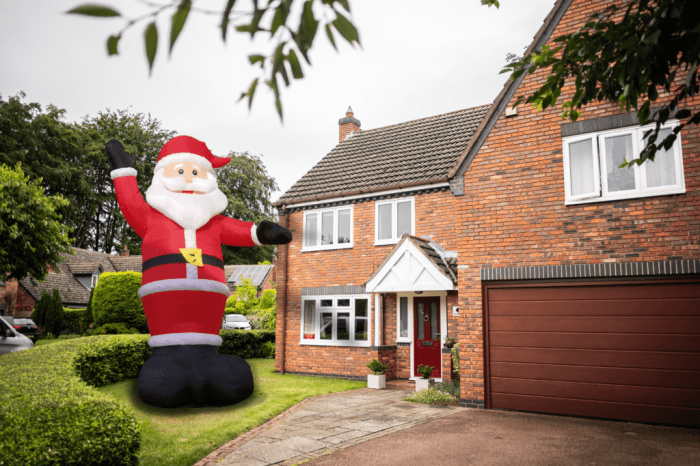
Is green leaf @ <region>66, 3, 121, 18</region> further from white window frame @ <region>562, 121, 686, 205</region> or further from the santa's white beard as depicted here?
white window frame @ <region>562, 121, 686, 205</region>

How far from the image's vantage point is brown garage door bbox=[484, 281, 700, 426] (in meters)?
8.09

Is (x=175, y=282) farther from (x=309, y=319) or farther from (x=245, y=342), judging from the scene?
(x=245, y=342)

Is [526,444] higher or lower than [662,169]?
lower

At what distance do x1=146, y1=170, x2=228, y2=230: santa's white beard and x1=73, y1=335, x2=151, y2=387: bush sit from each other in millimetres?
3361

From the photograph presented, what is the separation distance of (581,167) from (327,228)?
8.04 metres

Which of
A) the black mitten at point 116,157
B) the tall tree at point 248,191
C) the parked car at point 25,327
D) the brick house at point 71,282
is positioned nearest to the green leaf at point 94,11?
the black mitten at point 116,157

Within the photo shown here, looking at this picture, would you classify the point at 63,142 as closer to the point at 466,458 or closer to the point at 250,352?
the point at 250,352

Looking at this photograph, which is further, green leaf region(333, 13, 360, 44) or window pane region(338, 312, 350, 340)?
window pane region(338, 312, 350, 340)

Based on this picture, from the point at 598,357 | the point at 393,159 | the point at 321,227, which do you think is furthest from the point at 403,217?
the point at 598,357

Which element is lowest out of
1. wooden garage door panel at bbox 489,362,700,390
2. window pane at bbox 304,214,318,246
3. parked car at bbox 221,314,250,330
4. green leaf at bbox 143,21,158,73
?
parked car at bbox 221,314,250,330

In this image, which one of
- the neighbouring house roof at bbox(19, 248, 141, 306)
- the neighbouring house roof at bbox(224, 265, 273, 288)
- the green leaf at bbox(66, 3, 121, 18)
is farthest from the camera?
the neighbouring house roof at bbox(224, 265, 273, 288)

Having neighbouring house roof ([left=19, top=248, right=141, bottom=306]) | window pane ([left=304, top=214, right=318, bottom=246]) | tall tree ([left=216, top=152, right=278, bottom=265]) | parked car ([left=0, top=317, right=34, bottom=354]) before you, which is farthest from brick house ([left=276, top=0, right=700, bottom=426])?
tall tree ([left=216, top=152, right=278, bottom=265])

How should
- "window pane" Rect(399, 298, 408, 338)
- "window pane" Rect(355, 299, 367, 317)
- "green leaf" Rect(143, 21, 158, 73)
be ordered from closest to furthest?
"green leaf" Rect(143, 21, 158, 73), "window pane" Rect(399, 298, 408, 338), "window pane" Rect(355, 299, 367, 317)

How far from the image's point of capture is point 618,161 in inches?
350
